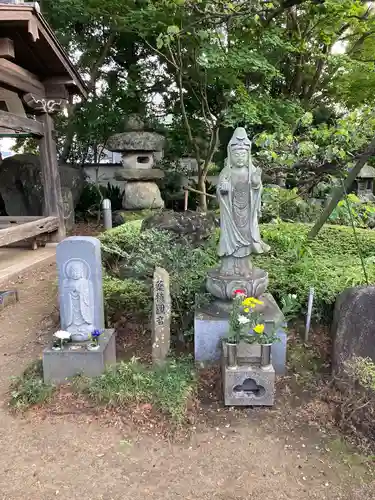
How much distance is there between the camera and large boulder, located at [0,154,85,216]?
1030 cm

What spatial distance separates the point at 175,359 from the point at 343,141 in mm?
3230

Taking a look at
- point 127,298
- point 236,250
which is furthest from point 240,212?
point 127,298

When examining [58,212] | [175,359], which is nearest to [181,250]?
[175,359]

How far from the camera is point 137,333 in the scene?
4.66 m

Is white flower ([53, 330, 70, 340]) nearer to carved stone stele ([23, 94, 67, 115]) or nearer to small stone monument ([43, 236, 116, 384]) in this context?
small stone monument ([43, 236, 116, 384])

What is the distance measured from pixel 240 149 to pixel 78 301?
220cm

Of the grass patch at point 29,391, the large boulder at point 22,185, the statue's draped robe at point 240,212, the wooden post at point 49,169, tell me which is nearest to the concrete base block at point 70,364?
the grass patch at point 29,391

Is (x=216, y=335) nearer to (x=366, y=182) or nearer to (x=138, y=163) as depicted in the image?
(x=138, y=163)

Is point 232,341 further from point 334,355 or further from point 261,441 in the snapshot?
point 334,355

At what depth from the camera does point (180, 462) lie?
2777 millimetres

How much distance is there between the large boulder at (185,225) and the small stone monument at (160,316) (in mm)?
2090

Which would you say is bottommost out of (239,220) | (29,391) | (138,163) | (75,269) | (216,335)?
(29,391)

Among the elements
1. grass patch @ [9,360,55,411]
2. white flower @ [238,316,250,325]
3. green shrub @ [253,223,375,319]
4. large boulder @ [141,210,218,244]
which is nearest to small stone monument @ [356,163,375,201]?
green shrub @ [253,223,375,319]

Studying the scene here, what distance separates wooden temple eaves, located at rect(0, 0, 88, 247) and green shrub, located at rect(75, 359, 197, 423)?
4.05 m
